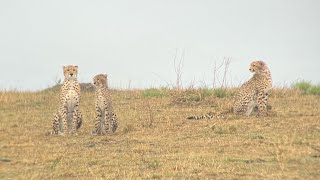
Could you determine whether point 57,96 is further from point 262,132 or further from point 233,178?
point 233,178

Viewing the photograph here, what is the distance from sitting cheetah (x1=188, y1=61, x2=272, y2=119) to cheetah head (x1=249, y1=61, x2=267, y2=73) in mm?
89

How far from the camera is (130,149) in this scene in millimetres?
9344

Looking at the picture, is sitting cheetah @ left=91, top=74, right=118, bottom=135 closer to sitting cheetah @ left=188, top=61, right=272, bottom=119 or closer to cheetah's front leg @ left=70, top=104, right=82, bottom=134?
→ cheetah's front leg @ left=70, top=104, right=82, bottom=134

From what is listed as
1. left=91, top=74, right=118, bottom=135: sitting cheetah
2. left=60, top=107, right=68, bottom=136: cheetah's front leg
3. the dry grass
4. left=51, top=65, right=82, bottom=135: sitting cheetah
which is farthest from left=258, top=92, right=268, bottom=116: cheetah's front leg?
left=60, top=107, right=68, bottom=136: cheetah's front leg

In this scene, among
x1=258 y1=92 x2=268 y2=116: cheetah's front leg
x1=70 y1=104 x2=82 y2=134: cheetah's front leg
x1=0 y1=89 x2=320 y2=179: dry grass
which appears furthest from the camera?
x1=258 y1=92 x2=268 y2=116: cheetah's front leg

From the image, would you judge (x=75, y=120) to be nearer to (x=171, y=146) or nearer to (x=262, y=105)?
(x=171, y=146)

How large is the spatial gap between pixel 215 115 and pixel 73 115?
2901mm

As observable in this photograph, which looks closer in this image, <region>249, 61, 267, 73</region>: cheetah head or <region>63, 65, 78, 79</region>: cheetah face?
<region>63, 65, 78, 79</region>: cheetah face

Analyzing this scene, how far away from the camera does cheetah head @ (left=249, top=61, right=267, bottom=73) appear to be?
13008mm

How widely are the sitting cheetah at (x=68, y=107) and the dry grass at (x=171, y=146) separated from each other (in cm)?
26

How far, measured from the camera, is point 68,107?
11664 millimetres

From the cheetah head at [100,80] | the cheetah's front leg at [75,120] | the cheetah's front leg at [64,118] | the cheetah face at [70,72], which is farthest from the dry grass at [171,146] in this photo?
the cheetah face at [70,72]

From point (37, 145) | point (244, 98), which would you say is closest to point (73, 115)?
point (37, 145)

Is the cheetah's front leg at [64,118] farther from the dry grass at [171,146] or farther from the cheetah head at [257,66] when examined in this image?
the cheetah head at [257,66]
